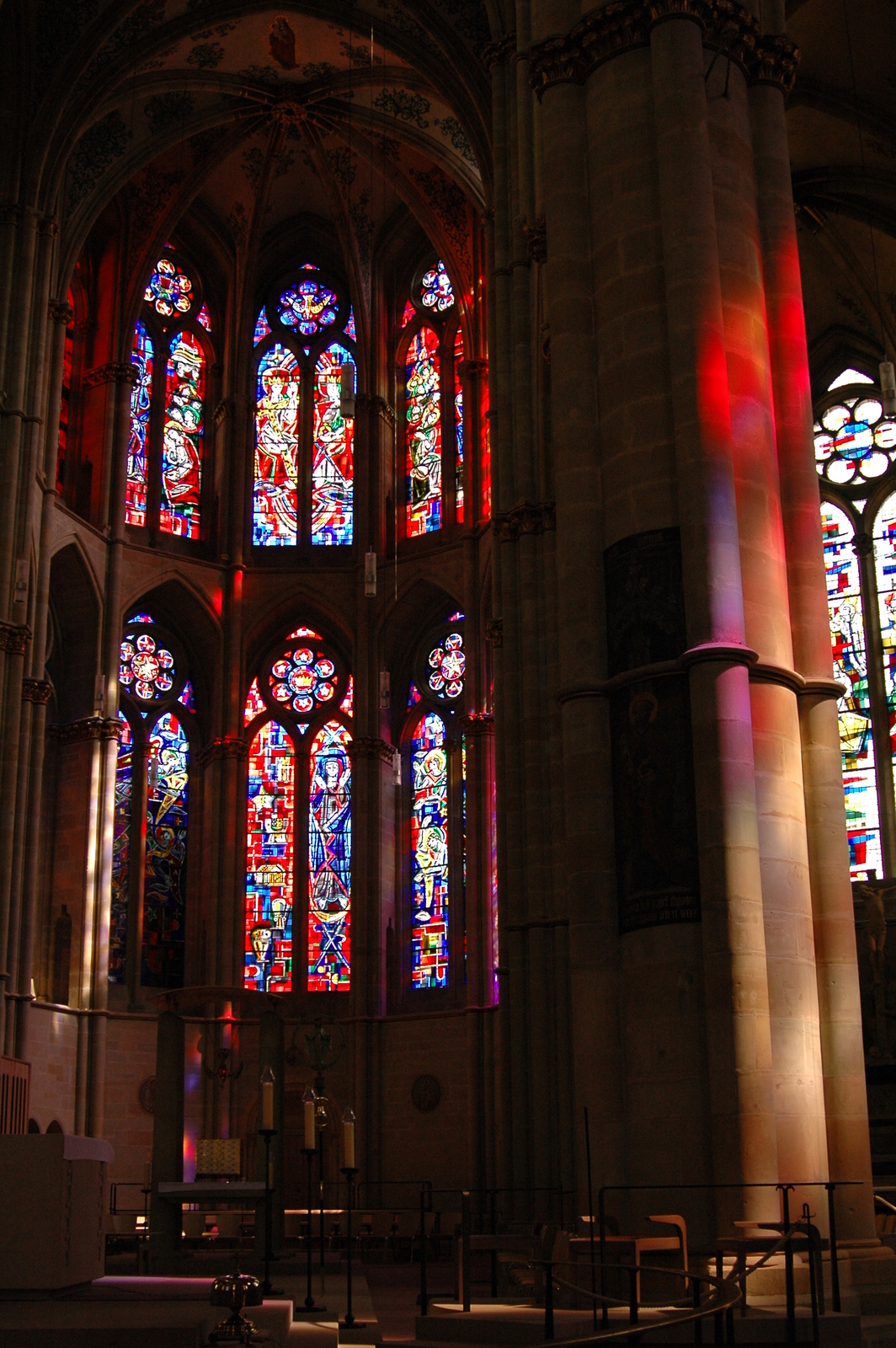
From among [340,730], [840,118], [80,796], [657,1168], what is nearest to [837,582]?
[840,118]

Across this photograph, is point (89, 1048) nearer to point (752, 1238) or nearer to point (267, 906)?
point (267, 906)

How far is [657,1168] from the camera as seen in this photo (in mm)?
11297

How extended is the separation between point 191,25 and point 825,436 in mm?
12550

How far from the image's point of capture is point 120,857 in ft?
94.3

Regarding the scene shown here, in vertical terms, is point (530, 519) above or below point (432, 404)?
below

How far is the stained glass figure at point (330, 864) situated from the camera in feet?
94.9

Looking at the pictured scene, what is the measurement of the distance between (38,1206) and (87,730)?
21374mm

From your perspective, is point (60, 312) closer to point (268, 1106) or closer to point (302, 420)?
point (302, 420)

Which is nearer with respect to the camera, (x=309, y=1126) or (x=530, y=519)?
(x=309, y=1126)

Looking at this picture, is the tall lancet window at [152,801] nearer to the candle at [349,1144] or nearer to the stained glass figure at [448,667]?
the stained glass figure at [448,667]

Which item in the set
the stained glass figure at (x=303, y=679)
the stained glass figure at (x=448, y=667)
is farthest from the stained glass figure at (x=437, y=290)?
the stained glass figure at (x=303, y=679)

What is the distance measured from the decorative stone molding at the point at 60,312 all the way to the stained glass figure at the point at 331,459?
6.14 m

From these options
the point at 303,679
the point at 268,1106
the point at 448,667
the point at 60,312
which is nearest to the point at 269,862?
the point at 303,679

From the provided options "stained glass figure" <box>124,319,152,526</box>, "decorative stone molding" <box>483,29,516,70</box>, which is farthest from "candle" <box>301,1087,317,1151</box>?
"stained glass figure" <box>124,319,152,526</box>
